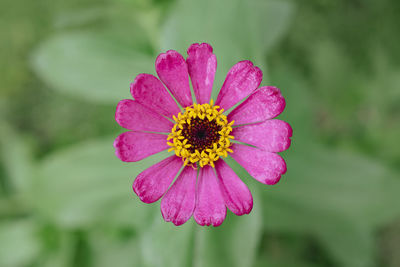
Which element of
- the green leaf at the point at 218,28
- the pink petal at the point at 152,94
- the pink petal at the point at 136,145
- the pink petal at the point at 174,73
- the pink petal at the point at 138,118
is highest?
the green leaf at the point at 218,28

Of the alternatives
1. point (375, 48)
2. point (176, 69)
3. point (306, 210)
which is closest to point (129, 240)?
point (306, 210)

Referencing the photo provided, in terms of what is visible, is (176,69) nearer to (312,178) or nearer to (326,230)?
(312,178)

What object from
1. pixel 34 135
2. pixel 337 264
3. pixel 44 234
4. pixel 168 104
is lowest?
pixel 337 264

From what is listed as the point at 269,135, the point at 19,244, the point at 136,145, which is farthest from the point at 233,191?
the point at 19,244

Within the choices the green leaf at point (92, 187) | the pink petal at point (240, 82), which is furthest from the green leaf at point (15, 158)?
the pink petal at point (240, 82)

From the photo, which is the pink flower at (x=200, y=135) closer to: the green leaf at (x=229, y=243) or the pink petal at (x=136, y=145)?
the pink petal at (x=136, y=145)

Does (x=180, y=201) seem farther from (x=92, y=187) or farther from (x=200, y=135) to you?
(x=92, y=187)
